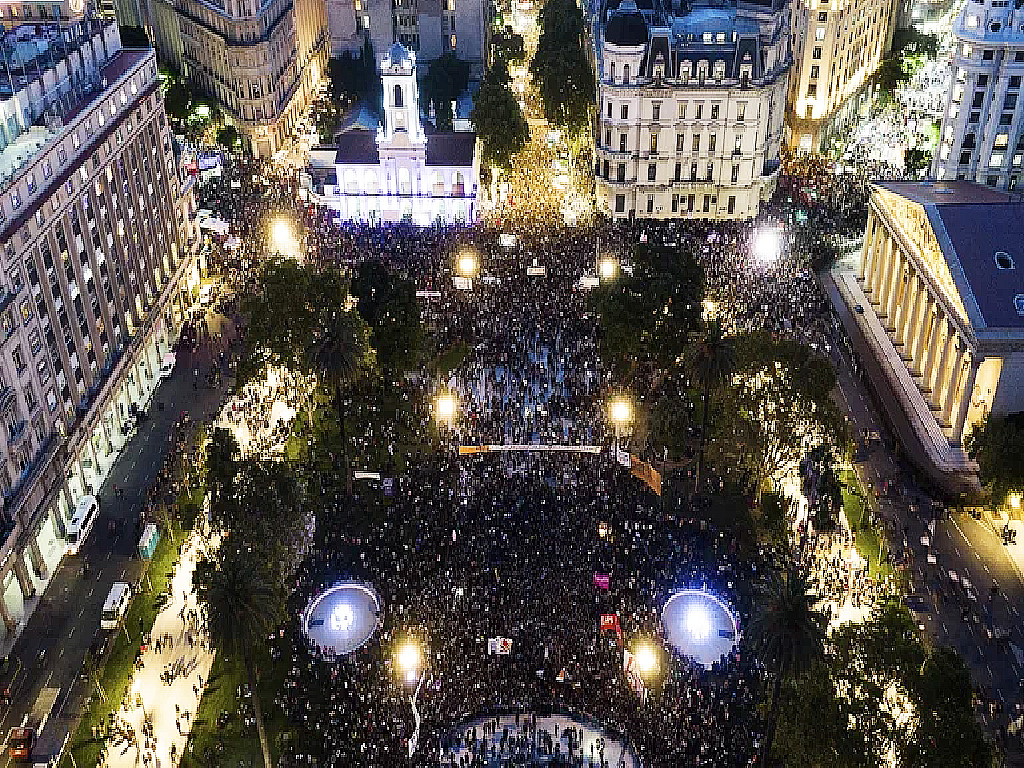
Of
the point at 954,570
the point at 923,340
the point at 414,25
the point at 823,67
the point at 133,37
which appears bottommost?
the point at 954,570

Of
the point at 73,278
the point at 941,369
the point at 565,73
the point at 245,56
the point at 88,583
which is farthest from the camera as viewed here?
the point at 565,73

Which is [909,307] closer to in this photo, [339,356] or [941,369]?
[941,369]

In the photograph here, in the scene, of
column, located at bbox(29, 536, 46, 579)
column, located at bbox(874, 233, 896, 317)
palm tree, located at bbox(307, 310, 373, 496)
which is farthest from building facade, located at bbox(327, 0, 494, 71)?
column, located at bbox(29, 536, 46, 579)

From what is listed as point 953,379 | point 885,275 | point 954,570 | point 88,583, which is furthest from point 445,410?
point 885,275

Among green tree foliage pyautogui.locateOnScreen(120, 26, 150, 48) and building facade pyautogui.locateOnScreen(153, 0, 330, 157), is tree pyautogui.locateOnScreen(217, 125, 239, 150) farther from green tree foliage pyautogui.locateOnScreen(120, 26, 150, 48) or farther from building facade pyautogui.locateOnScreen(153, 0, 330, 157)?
green tree foliage pyautogui.locateOnScreen(120, 26, 150, 48)

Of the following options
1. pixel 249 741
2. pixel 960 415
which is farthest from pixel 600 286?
pixel 249 741

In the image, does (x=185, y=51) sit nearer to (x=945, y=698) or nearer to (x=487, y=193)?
(x=487, y=193)

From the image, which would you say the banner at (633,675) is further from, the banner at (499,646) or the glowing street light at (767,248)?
the glowing street light at (767,248)
